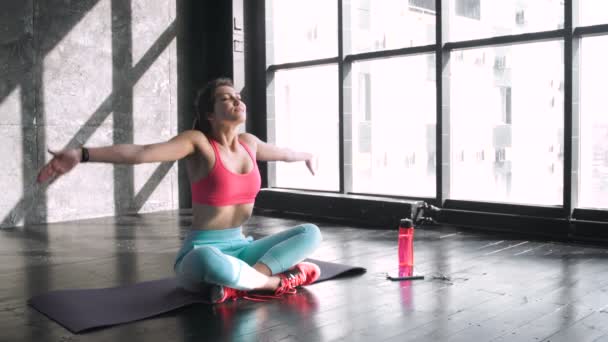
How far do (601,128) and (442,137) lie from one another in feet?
3.92

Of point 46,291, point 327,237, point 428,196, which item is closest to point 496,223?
point 428,196

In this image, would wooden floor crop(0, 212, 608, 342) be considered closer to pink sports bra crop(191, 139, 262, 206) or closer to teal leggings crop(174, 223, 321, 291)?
teal leggings crop(174, 223, 321, 291)

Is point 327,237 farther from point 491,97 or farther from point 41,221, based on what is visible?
point 41,221

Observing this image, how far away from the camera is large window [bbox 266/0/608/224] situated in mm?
4648

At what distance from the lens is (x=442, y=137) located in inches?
210

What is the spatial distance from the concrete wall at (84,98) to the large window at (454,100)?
45.2 inches

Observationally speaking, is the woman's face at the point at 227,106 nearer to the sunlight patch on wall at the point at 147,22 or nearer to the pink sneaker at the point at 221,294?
the pink sneaker at the point at 221,294

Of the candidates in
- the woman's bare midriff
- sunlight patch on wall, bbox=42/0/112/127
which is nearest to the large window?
sunlight patch on wall, bbox=42/0/112/127

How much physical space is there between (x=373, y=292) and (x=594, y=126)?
8.17 ft

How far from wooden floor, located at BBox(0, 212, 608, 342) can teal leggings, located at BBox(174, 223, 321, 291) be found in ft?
0.44

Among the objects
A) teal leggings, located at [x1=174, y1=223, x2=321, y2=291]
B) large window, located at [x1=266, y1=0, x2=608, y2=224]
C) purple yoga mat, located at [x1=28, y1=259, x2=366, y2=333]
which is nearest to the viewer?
purple yoga mat, located at [x1=28, y1=259, x2=366, y2=333]

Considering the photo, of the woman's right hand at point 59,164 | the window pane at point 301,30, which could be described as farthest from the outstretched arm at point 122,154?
the window pane at point 301,30

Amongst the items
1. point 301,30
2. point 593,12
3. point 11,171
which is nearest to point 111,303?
point 11,171

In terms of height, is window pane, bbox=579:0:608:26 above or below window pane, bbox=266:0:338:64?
below
